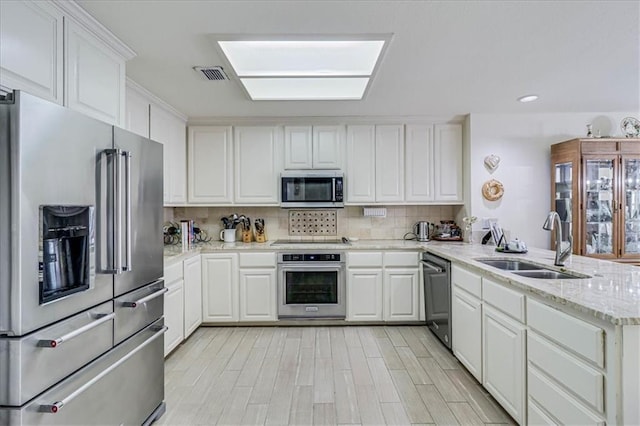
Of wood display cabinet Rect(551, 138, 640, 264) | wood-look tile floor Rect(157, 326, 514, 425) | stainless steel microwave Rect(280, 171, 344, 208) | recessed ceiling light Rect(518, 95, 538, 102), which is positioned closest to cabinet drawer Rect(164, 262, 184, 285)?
wood-look tile floor Rect(157, 326, 514, 425)

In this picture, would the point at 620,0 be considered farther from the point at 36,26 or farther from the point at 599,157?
the point at 36,26

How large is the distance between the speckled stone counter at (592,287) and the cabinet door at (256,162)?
89.8 inches

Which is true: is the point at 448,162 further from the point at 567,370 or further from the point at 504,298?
the point at 567,370

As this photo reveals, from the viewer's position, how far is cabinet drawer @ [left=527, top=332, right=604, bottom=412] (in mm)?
1283

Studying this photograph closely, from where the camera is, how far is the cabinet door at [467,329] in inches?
90.9

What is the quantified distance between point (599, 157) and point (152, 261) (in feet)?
14.0

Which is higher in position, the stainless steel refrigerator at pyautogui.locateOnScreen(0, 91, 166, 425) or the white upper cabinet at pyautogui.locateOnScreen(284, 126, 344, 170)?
the white upper cabinet at pyautogui.locateOnScreen(284, 126, 344, 170)

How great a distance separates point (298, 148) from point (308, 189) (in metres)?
0.52

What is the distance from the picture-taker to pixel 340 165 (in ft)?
12.7

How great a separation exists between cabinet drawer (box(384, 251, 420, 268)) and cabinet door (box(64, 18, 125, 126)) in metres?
2.75

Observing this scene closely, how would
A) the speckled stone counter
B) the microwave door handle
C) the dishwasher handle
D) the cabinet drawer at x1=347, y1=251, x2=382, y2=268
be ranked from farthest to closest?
the microwave door handle, the cabinet drawer at x1=347, y1=251, x2=382, y2=268, the dishwasher handle, the speckled stone counter

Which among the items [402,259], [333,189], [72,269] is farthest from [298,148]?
[72,269]

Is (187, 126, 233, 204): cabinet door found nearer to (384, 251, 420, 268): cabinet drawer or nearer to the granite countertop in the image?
the granite countertop

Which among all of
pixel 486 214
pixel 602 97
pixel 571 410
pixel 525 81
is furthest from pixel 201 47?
pixel 602 97
